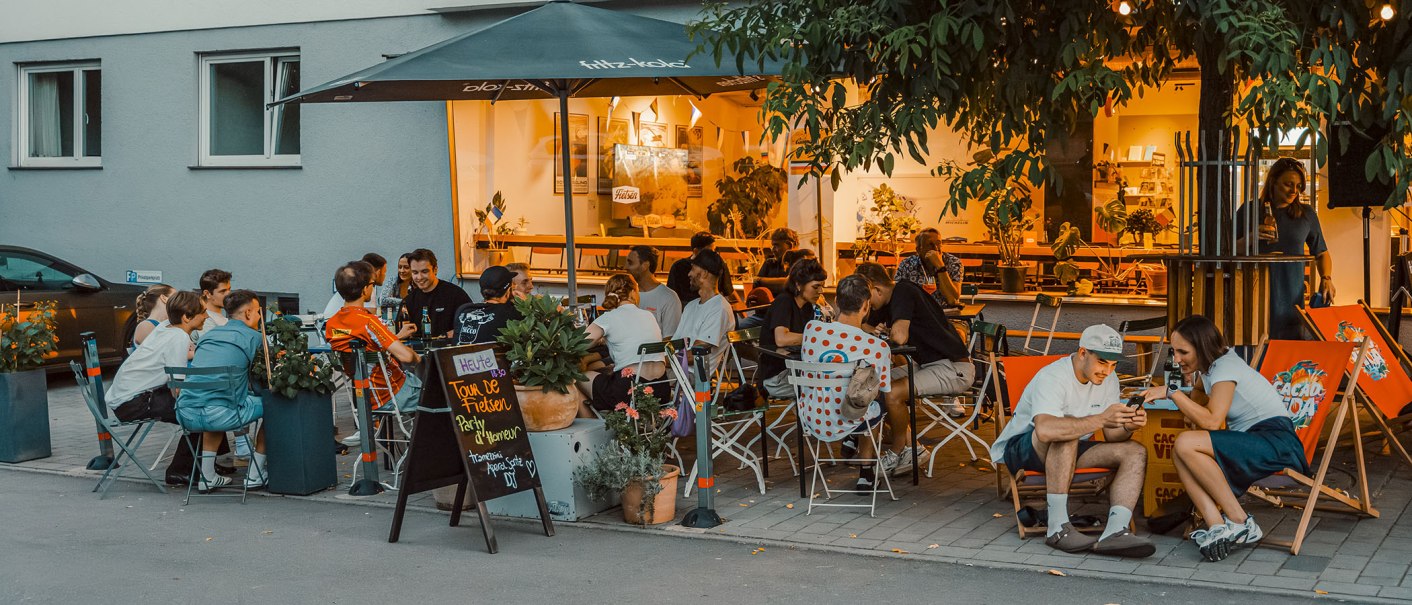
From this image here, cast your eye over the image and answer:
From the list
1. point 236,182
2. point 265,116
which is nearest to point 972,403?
point 265,116

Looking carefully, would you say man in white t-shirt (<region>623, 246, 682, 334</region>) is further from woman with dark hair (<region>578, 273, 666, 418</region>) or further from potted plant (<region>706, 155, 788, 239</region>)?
potted plant (<region>706, 155, 788, 239</region>)

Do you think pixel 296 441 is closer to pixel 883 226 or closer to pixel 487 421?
pixel 487 421

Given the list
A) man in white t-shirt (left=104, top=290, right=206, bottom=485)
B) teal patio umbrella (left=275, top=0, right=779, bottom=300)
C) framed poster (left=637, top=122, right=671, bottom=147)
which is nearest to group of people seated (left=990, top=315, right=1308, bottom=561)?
teal patio umbrella (left=275, top=0, right=779, bottom=300)

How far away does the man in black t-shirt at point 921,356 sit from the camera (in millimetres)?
8227

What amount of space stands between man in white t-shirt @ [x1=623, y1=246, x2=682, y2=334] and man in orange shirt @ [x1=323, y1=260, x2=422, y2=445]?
6.22 ft

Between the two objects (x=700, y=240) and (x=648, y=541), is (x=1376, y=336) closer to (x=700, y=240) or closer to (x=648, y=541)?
(x=648, y=541)

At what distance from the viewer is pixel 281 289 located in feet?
49.0

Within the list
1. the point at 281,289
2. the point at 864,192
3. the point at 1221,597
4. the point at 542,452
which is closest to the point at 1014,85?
the point at 1221,597

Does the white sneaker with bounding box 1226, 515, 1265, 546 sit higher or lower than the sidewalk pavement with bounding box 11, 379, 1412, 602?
higher

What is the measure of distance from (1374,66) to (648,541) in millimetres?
4166

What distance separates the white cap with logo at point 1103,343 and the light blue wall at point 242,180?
728cm

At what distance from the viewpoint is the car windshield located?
13.1 meters

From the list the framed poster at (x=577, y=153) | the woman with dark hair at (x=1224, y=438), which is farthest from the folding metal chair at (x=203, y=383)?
the framed poster at (x=577, y=153)

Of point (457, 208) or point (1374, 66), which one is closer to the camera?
point (1374, 66)
